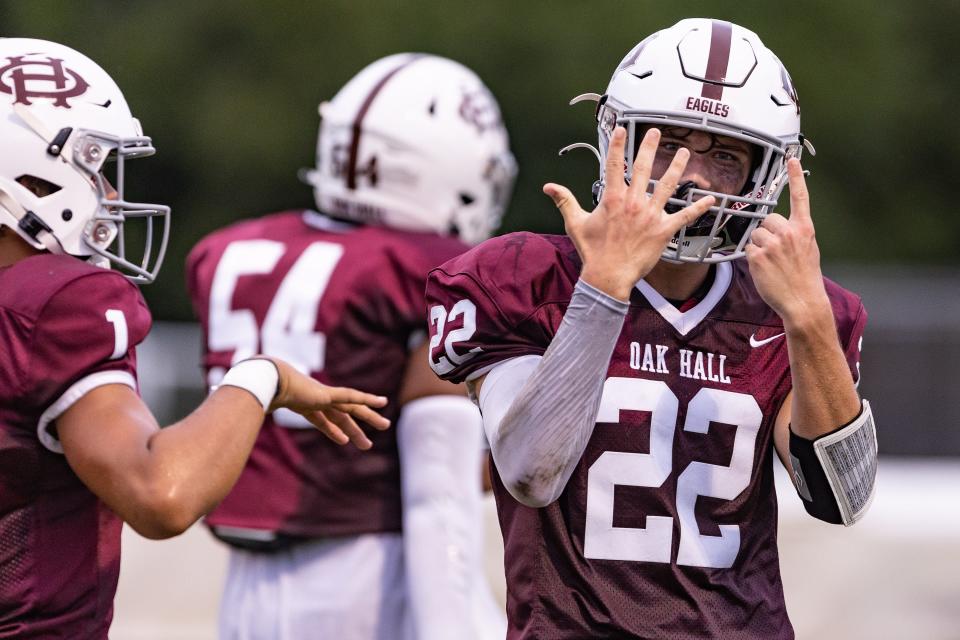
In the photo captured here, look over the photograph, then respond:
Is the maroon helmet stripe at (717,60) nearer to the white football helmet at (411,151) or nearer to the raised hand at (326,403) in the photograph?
the raised hand at (326,403)

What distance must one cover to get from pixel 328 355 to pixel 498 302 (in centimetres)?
152

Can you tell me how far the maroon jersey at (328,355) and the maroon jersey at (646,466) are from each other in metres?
1.37

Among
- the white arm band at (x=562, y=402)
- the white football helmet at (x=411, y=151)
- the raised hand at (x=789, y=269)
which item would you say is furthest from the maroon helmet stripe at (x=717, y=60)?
the white football helmet at (x=411, y=151)

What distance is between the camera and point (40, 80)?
306cm

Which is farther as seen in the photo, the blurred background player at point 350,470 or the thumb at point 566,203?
the blurred background player at point 350,470

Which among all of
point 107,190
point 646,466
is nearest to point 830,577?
point 646,466

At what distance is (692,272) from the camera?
309 centimetres

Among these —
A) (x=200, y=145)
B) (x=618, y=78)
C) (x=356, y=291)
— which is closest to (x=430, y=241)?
(x=356, y=291)

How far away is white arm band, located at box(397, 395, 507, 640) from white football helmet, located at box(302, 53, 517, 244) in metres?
0.66

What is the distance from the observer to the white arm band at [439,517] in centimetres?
432

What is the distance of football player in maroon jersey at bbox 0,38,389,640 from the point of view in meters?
2.76

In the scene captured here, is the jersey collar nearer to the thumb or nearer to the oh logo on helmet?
the thumb

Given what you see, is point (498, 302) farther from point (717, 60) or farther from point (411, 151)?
point (411, 151)

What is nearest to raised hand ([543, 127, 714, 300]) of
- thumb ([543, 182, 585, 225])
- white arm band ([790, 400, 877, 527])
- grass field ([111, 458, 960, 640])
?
thumb ([543, 182, 585, 225])
